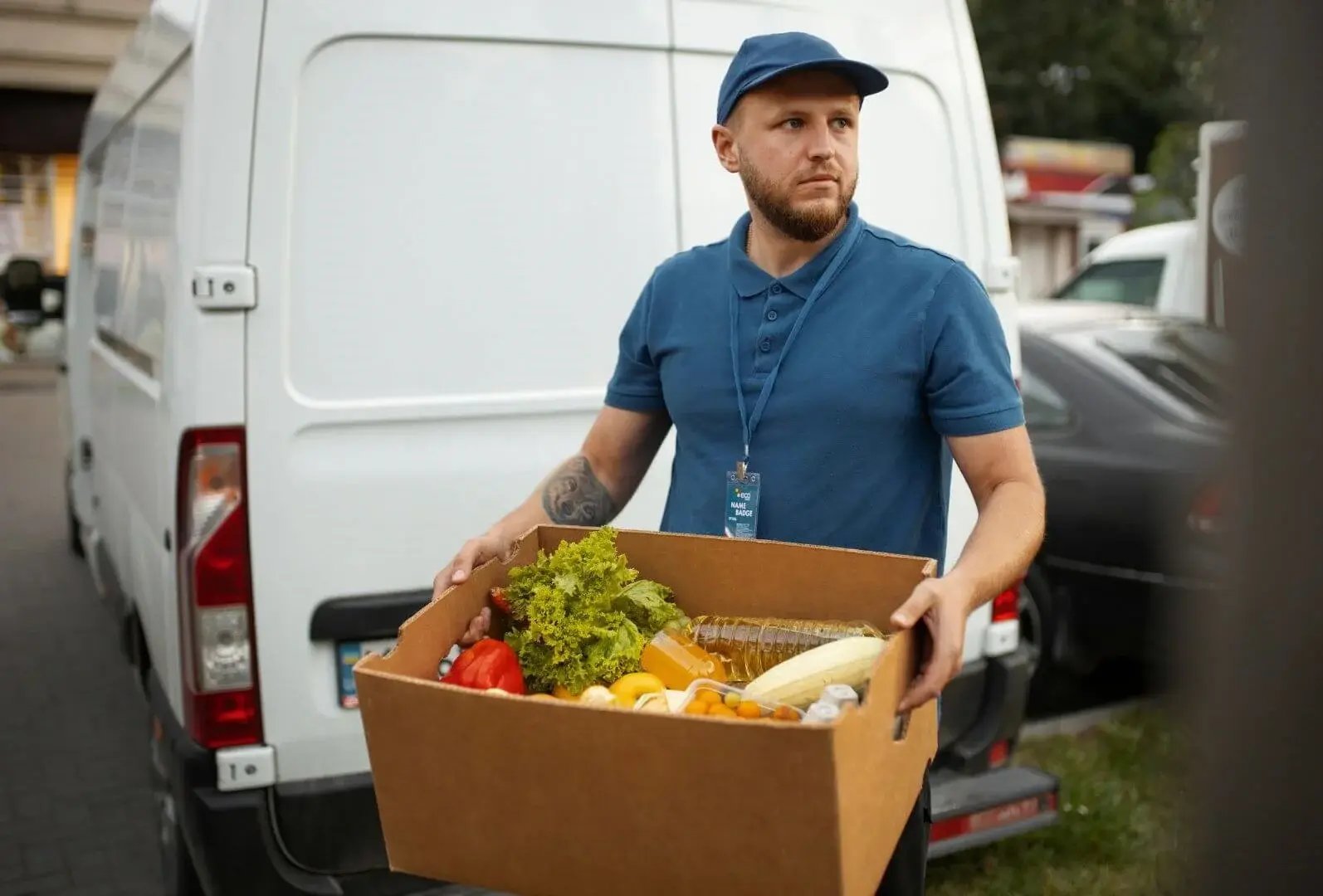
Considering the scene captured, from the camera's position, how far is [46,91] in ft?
64.3

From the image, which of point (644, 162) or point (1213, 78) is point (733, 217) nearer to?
point (644, 162)

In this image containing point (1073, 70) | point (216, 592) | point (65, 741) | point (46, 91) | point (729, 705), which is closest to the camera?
point (729, 705)

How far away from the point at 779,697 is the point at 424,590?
1.63 metres

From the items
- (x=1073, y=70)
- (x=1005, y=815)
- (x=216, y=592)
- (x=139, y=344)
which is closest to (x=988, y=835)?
(x=1005, y=815)

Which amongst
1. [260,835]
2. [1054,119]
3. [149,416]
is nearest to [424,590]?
[260,835]

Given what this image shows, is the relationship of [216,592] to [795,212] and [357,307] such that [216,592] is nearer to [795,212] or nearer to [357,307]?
[357,307]

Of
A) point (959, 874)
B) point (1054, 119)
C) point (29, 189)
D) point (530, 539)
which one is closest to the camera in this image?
point (530, 539)

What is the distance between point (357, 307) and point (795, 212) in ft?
3.85

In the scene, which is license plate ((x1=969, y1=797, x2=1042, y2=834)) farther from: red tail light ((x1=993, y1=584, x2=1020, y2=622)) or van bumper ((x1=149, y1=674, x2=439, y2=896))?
van bumper ((x1=149, y1=674, x2=439, y2=896))

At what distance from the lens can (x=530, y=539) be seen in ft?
6.98

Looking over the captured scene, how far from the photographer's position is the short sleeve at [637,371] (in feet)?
8.23

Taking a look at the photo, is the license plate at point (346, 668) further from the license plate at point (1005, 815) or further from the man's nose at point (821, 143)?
the license plate at point (1005, 815)

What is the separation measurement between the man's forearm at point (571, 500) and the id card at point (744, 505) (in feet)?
0.99

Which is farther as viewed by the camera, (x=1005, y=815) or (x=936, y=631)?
(x=1005, y=815)
